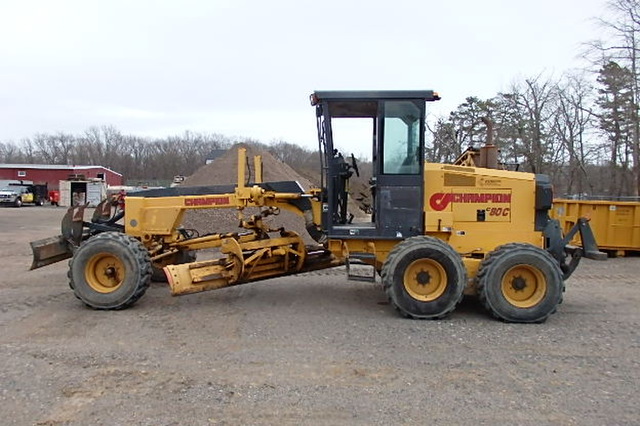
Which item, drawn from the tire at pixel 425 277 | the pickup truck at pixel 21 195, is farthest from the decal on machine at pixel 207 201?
the pickup truck at pixel 21 195

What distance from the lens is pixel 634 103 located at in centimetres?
2427

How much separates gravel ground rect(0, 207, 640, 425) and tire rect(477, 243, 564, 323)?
7.4 inches

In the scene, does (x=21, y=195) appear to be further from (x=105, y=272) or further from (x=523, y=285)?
(x=523, y=285)

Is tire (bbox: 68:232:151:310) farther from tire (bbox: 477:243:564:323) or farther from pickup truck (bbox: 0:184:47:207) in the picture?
pickup truck (bbox: 0:184:47:207)

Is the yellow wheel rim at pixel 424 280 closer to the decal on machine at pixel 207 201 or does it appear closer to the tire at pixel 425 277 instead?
the tire at pixel 425 277

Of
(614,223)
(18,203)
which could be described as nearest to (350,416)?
(614,223)

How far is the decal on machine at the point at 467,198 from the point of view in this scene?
22.6ft

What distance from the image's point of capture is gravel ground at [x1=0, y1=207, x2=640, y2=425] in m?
3.88

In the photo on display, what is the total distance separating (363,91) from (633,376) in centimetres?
426

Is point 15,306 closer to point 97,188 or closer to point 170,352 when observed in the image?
point 170,352

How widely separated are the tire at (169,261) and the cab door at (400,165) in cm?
320

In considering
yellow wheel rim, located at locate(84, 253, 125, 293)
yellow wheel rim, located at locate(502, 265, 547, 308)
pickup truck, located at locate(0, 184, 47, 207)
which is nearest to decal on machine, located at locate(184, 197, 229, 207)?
yellow wheel rim, located at locate(84, 253, 125, 293)

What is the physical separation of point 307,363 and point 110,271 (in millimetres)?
3500

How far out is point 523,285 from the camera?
6.47m
